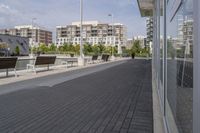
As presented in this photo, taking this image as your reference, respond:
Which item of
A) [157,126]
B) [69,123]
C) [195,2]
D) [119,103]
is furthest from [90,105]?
[195,2]

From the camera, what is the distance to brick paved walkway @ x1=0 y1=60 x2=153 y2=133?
5480mm

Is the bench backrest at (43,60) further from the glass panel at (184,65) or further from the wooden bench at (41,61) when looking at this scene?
the glass panel at (184,65)

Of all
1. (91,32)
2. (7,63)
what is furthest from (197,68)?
(91,32)

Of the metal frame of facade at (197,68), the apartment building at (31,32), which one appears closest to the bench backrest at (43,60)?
the metal frame of facade at (197,68)

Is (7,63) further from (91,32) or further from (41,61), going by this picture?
(91,32)

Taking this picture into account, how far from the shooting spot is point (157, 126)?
5492 mm

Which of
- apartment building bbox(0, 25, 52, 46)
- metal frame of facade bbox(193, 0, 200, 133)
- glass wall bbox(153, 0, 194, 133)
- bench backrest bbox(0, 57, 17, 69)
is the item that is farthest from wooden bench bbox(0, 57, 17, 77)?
apartment building bbox(0, 25, 52, 46)

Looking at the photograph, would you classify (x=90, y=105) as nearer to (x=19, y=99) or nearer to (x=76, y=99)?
(x=76, y=99)

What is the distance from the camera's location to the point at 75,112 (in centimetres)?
688

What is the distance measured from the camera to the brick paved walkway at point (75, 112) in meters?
5.48

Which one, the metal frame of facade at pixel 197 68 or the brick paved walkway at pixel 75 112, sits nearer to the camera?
the metal frame of facade at pixel 197 68

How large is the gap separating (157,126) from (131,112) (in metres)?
1.43

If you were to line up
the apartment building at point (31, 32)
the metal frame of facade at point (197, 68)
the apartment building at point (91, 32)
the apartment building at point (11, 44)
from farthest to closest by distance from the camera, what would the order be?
the apartment building at point (31, 32), the apartment building at point (91, 32), the apartment building at point (11, 44), the metal frame of facade at point (197, 68)

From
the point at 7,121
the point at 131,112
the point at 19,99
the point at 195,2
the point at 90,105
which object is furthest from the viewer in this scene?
the point at 19,99
